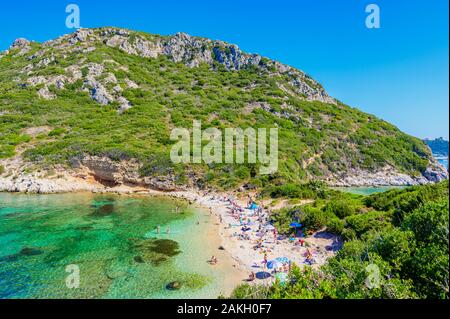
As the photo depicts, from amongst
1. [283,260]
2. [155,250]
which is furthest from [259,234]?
[155,250]

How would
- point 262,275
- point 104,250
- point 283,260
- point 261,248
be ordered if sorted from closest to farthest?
point 262,275 → point 283,260 → point 104,250 → point 261,248

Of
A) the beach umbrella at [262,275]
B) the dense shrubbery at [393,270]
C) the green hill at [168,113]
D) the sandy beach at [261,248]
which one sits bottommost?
the beach umbrella at [262,275]

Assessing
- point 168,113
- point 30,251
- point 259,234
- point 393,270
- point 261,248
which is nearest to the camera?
point 393,270

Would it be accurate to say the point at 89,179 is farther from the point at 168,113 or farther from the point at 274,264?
the point at 274,264

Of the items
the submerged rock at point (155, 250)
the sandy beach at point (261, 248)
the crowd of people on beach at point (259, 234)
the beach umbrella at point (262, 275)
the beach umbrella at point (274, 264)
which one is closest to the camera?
the beach umbrella at point (262, 275)

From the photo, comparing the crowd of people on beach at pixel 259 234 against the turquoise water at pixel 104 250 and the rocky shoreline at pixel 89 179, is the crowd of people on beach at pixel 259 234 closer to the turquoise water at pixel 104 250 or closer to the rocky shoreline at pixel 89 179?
the turquoise water at pixel 104 250

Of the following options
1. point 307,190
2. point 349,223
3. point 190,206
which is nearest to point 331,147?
point 307,190

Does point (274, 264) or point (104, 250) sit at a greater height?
point (274, 264)

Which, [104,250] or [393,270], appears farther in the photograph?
[104,250]

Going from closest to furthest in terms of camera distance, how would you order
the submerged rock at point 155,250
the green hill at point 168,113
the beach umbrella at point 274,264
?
the beach umbrella at point 274,264 < the submerged rock at point 155,250 < the green hill at point 168,113

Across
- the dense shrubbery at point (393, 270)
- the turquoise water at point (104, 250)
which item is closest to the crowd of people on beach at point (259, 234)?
the turquoise water at point (104, 250)
